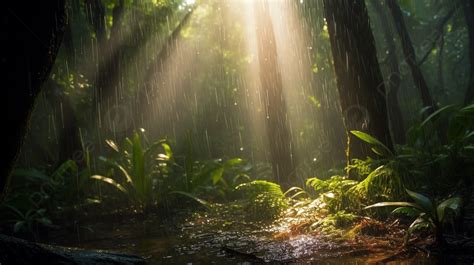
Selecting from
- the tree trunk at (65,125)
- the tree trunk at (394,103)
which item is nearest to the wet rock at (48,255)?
the tree trunk at (65,125)

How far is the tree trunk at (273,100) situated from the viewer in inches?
365

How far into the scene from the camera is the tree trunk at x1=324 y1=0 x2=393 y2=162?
5.66 meters

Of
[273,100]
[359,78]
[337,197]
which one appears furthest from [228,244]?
[273,100]

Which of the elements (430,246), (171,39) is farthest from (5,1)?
(171,39)

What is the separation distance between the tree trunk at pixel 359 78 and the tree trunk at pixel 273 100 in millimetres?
3387

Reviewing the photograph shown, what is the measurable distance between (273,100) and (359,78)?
378cm

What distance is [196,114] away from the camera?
2327 centimetres

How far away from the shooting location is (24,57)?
2.62 m

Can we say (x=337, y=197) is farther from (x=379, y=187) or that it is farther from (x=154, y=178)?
(x=154, y=178)

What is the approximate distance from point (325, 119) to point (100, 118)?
41.9 feet

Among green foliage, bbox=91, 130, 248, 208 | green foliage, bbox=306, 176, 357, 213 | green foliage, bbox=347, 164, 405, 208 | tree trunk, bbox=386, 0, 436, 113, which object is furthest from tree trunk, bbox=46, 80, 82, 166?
tree trunk, bbox=386, 0, 436, 113

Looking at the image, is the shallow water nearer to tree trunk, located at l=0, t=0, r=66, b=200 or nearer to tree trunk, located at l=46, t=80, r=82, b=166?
tree trunk, located at l=0, t=0, r=66, b=200

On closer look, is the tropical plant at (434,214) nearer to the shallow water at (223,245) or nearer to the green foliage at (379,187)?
the shallow water at (223,245)

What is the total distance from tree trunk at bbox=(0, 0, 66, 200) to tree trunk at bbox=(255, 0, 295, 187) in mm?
6877
